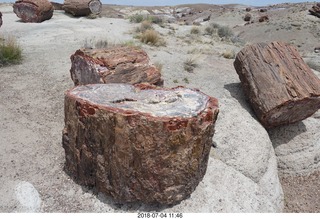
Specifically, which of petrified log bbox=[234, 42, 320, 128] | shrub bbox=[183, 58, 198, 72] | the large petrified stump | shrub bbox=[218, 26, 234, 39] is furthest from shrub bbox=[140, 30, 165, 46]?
the large petrified stump

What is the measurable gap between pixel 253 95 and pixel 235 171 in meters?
1.74

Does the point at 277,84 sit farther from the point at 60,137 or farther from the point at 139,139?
the point at 60,137

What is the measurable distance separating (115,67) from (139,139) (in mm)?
2522

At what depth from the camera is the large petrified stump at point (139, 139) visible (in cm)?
350

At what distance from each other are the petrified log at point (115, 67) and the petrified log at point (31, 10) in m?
10.3

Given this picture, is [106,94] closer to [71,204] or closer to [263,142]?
[71,204]

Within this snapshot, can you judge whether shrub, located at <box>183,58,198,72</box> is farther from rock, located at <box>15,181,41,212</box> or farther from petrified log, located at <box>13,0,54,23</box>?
petrified log, located at <box>13,0,54,23</box>

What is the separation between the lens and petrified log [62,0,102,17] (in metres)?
17.5

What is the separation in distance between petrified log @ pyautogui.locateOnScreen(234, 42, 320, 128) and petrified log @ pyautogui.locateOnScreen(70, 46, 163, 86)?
5.70 feet

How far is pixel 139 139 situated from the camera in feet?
11.5

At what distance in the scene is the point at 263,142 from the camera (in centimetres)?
576

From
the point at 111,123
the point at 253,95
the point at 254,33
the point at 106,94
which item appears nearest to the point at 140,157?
the point at 111,123

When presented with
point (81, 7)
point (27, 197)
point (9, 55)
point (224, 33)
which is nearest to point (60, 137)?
point (27, 197)

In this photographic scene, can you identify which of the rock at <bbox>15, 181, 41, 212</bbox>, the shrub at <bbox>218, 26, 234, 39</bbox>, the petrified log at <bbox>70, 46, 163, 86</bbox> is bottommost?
the shrub at <bbox>218, 26, 234, 39</bbox>
